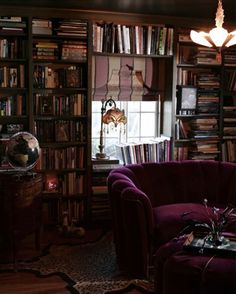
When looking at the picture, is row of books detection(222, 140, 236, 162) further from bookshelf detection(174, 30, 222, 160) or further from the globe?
the globe

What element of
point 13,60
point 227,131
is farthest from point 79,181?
point 227,131

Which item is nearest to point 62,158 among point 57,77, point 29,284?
point 57,77

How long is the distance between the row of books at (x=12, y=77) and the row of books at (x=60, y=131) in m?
0.46

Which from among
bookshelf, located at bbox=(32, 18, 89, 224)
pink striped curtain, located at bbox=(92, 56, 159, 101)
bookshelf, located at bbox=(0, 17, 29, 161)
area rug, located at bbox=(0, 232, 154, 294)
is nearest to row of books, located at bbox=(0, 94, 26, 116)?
bookshelf, located at bbox=(0, 17, 29, 161)

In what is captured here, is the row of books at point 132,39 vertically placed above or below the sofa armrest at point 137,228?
above

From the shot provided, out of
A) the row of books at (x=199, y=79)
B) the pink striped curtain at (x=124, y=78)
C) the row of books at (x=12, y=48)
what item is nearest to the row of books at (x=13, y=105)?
the row of books at (x=12, y=48)

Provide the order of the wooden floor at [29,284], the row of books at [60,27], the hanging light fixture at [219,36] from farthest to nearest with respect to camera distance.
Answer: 1. the row of books at [60,27]
2. the hanging light fixture at [219,36]
3. the wooden floor at [29,284]

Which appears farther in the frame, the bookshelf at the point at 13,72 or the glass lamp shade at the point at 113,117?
the glass lamp shade at the point at 113,117

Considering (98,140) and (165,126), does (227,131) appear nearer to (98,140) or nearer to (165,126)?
(165,126)

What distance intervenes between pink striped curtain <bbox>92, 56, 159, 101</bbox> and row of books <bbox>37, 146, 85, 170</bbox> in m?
0.70

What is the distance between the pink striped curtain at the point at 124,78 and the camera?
16.7 ft

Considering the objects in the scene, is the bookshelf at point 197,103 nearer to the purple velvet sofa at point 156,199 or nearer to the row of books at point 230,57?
the row of books at point 230,57

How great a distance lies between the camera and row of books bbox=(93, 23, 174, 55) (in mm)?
4867

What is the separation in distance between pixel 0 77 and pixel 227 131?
2.77m
